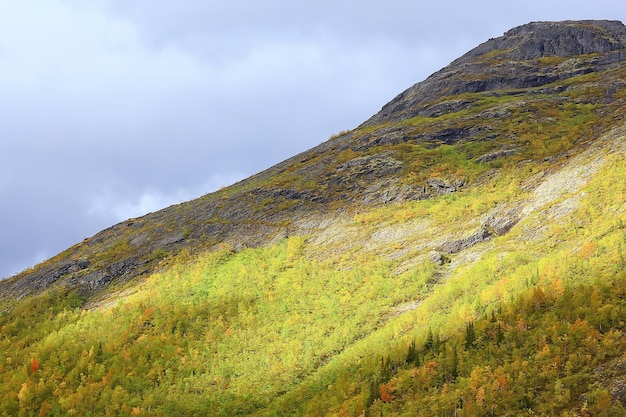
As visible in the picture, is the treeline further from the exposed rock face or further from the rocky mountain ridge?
the exposed rock face

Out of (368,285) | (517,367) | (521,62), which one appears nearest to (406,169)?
(368,285)

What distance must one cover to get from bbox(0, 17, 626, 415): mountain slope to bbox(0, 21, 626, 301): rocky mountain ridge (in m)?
0.36

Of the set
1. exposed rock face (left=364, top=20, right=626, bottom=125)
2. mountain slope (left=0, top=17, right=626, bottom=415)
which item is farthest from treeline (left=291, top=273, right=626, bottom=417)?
exposed rock face (left=364, top=20, right=626, bottom=125)

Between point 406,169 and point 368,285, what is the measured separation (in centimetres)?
2320

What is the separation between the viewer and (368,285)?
3638cm

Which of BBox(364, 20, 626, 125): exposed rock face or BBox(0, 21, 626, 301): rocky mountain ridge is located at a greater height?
BBox(364, 20, 626, 125): exposed rock face

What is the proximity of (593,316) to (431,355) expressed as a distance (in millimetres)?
7841

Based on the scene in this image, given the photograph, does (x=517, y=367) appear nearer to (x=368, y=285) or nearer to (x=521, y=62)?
(x=368, y=285)

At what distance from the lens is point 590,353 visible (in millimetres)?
19859

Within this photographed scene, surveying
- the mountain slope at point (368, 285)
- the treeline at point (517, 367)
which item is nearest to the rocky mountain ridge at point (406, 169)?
the mountain slope at point (368, 285)

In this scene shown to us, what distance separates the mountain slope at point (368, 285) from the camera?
22.9 metres

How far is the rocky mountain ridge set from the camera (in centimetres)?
4950

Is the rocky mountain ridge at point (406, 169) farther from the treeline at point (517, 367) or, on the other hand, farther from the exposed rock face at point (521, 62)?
the treeline at point (517, 367)

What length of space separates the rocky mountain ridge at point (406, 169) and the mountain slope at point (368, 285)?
0.36 metres
